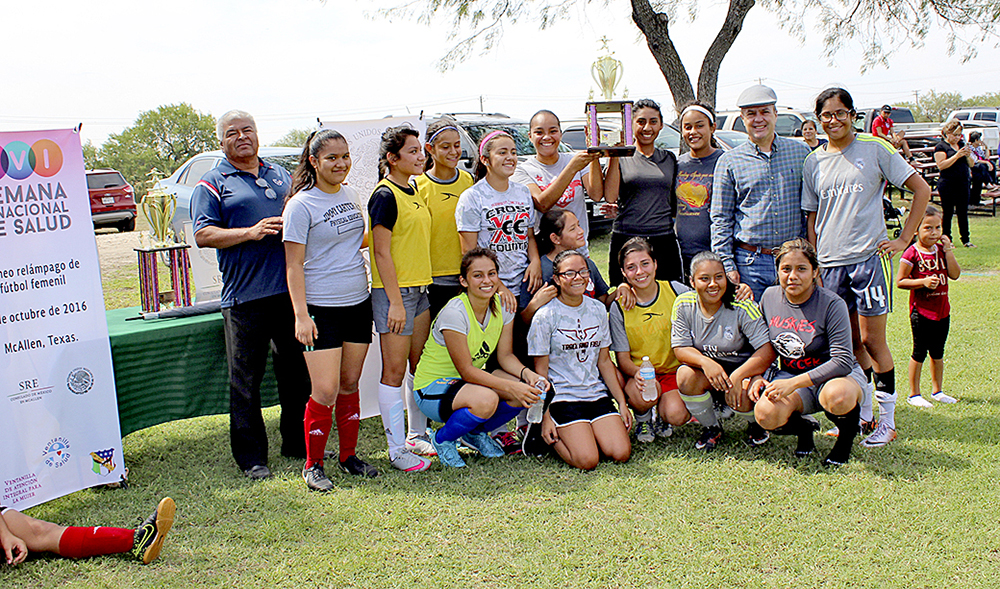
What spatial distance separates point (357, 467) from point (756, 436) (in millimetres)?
2111

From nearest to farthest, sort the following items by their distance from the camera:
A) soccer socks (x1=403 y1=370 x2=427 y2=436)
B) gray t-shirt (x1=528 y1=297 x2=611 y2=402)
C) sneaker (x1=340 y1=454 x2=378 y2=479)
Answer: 1. sneaker (x1=340 y1=454 x2=378 y2=479)
2. gray t-shirt (x1=528 y1=297 x2=611 y2=402)
3. soccer socks (x1=403 y1=370 x2=427 y2=436)

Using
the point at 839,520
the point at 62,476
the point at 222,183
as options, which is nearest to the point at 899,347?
the point at 839,520

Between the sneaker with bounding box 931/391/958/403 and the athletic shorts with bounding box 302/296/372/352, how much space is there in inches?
135

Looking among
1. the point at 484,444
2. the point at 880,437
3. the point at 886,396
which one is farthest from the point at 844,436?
the point at 484,444

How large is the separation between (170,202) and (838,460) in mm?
3894

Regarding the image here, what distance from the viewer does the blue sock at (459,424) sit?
12.7 feet

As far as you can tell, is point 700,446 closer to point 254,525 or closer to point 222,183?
point 254,525

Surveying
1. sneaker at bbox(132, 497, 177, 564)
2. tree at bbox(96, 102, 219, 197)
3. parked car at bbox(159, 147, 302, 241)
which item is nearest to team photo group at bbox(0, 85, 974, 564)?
sneaker at bbox(132, 497, 177, 564)

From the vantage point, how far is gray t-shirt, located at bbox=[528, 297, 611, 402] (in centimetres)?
402

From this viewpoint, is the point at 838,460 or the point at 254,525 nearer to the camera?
the point at 254,525

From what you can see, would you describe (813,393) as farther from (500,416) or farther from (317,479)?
(317,479)

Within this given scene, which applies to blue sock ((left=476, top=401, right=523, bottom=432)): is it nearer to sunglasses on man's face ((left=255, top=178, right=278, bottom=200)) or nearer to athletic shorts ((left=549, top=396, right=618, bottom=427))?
athletic shorts ((left=549, top=396, right=618, bottom=427))

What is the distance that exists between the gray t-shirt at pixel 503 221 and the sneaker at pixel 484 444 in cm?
81

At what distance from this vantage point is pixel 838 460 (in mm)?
3641
